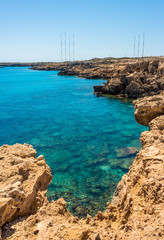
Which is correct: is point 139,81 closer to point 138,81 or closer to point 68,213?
point 138,81

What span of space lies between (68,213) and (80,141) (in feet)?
60.0

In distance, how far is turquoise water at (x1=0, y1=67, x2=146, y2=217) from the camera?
16.2 metres

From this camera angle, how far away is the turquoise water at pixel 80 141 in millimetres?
16172

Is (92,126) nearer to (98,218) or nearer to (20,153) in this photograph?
(20,153)

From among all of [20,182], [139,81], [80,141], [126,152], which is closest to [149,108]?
[126,152]

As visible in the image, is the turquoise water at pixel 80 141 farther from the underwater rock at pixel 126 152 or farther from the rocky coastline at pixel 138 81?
the rocky coastline at pixel 138 81

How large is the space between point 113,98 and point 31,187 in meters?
47.5

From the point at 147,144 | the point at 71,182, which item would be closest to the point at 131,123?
the point at 71,182

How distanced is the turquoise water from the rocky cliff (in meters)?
6.37

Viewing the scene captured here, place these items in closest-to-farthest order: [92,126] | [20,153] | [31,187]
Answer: [31,187]
[20,153]
[92,126]

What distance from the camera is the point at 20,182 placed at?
8.41m

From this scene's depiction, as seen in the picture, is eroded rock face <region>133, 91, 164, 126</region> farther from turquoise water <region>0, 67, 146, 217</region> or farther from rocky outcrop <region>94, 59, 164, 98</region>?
rocky outcrop <region>94, 59, 164, 98</region>

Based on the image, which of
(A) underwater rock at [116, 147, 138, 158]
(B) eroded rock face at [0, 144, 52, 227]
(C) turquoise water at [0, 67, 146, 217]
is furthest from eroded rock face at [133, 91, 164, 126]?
(B) eroded rock face at [0, 144, 52, 227]

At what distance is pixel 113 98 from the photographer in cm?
5400
